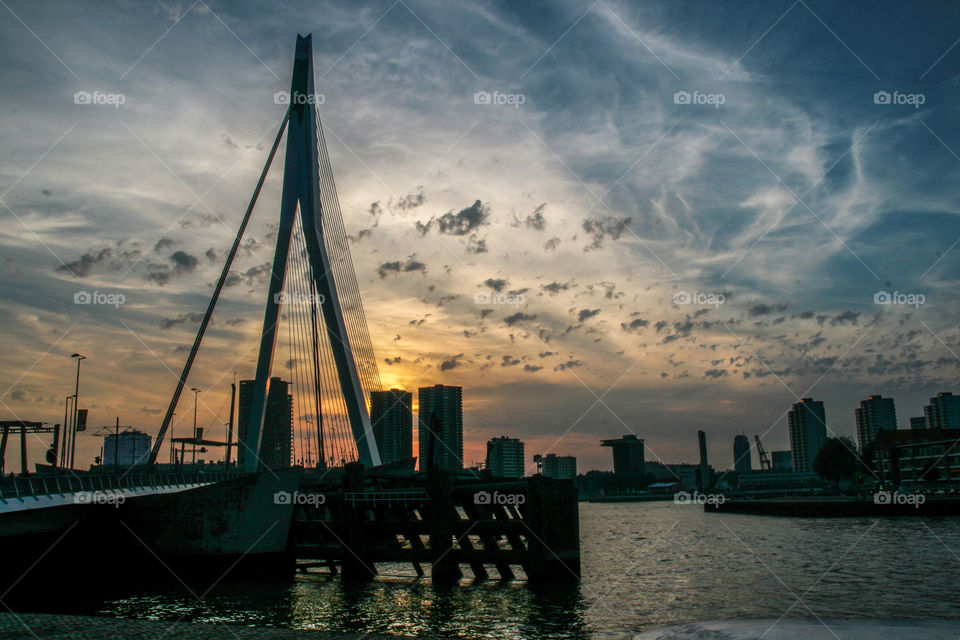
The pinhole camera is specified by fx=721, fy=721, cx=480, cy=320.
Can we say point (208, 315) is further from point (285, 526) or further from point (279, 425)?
point (279, 425)

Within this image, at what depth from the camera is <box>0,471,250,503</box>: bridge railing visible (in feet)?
85.9

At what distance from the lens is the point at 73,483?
30.9 meters

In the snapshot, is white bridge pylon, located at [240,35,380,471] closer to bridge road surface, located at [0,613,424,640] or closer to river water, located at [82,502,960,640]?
river water, located at [82,502,960,640]

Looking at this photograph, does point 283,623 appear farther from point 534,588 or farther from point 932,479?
point 932,479

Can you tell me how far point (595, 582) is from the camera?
3516 cm

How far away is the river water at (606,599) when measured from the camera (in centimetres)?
2334

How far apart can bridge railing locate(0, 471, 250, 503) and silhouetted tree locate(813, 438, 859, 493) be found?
13410 cm

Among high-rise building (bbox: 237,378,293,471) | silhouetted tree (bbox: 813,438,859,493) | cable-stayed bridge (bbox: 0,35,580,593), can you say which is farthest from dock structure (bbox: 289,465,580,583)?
silhouetted tree (bbox: 813,438,859,493)

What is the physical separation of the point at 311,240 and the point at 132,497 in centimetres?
1597

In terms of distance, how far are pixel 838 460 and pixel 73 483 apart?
14432 cm

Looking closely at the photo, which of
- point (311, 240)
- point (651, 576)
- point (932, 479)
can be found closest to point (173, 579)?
point (311, 240)

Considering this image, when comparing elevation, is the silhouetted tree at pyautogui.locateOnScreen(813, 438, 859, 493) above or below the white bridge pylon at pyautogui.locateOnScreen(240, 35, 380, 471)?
below

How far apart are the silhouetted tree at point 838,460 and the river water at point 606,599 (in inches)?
4157

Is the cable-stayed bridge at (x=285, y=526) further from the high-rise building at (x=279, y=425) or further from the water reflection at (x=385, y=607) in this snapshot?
the high-rise building at (x=279, y=425)
